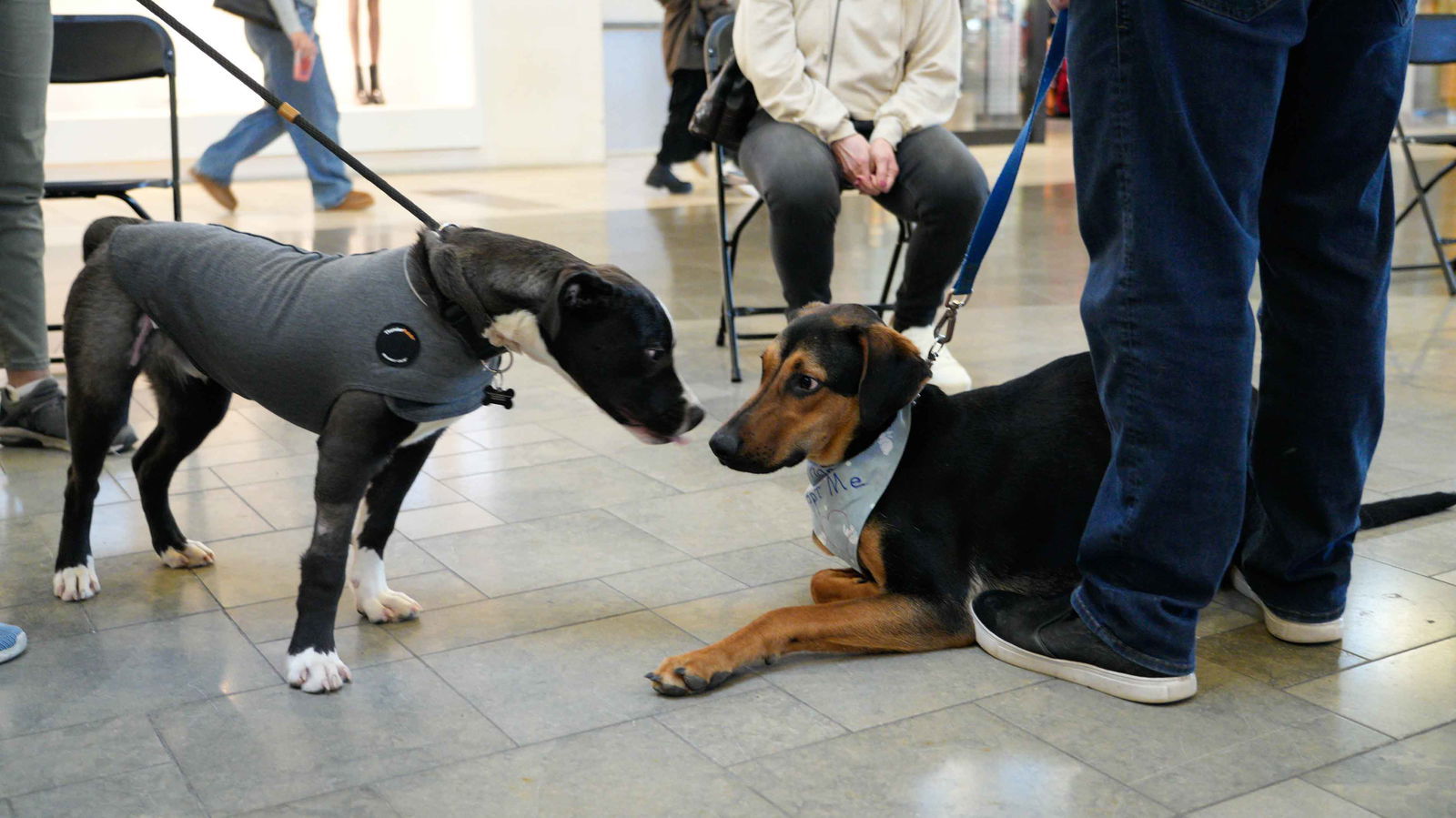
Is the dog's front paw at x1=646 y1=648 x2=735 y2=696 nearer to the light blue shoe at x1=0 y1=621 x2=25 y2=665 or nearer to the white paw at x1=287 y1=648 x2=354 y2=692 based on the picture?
the white paw at x1=287 y1=648 x2=354 y2=692

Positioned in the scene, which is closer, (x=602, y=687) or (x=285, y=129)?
(x=602, y=687)

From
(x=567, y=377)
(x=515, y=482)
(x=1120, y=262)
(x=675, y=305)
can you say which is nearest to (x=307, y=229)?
(x=675, y=305)

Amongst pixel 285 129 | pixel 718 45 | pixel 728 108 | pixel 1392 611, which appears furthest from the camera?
pixel 285 129

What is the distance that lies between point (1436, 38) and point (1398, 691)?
476 centimetres

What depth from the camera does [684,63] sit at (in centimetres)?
930

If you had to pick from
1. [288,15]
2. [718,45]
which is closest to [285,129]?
[288,15]

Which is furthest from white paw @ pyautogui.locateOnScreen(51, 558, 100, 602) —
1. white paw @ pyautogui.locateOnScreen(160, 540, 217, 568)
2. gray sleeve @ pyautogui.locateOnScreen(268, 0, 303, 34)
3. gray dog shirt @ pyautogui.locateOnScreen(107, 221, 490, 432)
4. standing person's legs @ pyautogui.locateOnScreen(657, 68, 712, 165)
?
standing person's legs @ pyautogui.locateOnScreen(657, 68, 712, 165)

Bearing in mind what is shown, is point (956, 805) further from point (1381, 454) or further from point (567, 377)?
point (1381, 454)

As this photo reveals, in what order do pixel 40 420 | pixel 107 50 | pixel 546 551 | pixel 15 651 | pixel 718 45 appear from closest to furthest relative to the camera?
pixel 15 651 < pixel 546 551 < pixel 40 420 < pixel 107 50 < pixel 718 45

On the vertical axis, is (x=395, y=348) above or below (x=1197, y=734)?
above

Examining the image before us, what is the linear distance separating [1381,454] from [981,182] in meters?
1.40

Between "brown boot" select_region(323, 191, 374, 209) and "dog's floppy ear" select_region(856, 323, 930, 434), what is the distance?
749 cm

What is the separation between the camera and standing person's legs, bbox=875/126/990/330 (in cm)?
411

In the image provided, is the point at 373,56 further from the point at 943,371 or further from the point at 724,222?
the point at 943,371
